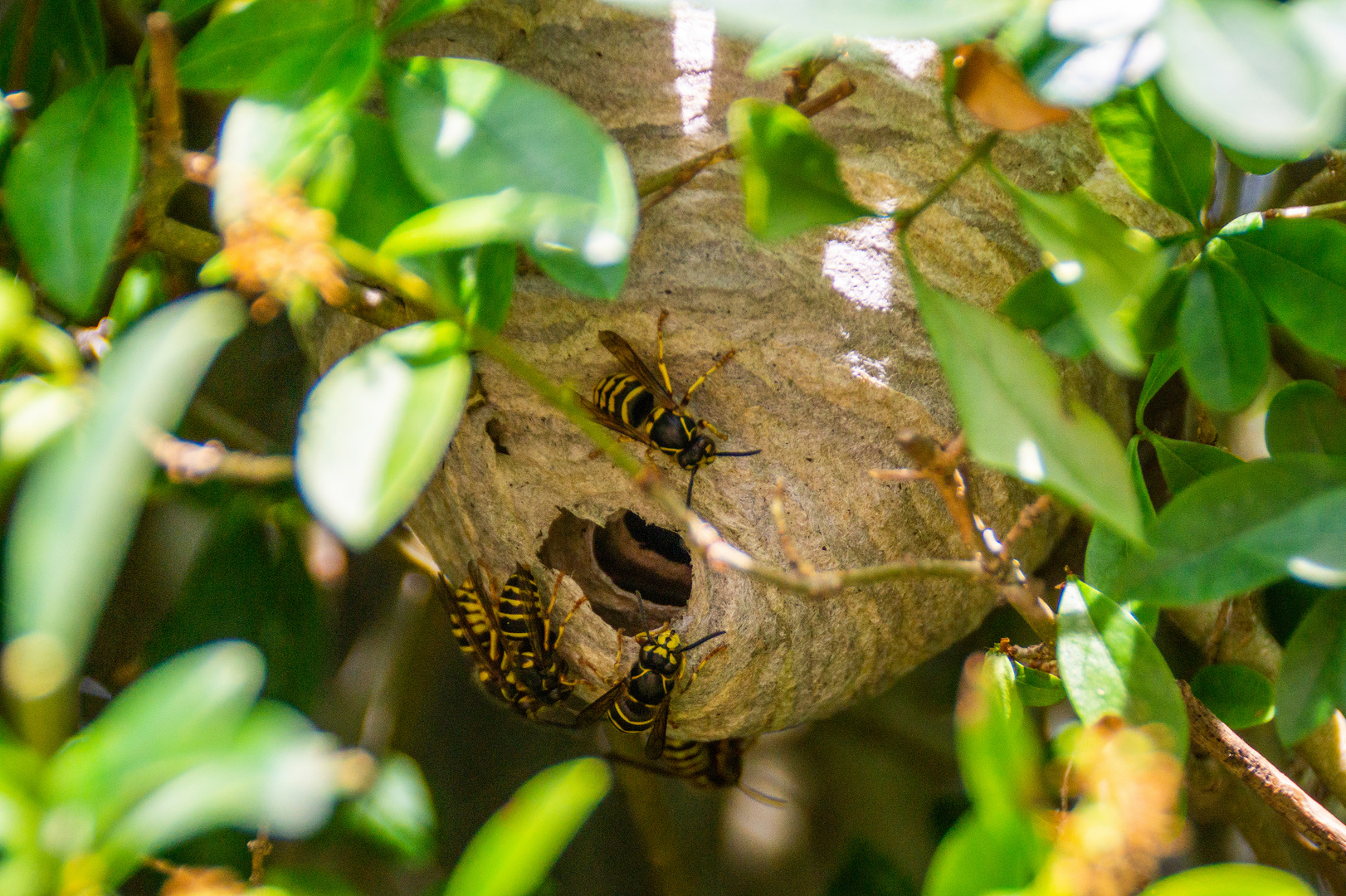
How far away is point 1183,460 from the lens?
3.49 feet

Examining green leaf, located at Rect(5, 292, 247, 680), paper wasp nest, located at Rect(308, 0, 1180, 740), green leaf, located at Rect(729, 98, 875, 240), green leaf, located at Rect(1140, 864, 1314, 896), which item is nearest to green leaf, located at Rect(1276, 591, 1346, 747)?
green leaf, located at Rect(1140, 864, 1314, 896)

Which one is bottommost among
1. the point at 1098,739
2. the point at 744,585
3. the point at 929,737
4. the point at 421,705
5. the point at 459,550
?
the point at 421,705

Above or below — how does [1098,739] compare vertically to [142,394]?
below

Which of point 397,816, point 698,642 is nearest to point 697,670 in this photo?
point 698,642

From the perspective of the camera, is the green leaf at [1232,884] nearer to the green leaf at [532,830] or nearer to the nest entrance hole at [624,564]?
the green leaf at [532,830]

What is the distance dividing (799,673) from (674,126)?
2.67 feet

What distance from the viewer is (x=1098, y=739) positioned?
72cm

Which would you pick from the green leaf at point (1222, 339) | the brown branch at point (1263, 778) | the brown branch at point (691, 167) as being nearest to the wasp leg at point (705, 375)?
the brown branch at point (691, 167)

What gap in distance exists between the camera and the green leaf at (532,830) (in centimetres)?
59

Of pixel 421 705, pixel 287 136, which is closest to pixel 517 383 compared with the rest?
pixel 287 136

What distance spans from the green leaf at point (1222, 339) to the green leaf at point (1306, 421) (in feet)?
0.36

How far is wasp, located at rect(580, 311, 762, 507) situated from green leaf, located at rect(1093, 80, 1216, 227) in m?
0.56

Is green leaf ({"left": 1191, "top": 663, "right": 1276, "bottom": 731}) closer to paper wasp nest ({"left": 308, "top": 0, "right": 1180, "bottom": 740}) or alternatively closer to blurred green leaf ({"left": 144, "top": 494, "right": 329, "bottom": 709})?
paper wasp nest ({"left": 308, "top": 0, "right": 1180, "bottom": 740})

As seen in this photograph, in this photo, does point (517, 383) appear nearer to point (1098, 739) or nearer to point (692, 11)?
point (692, 11)
